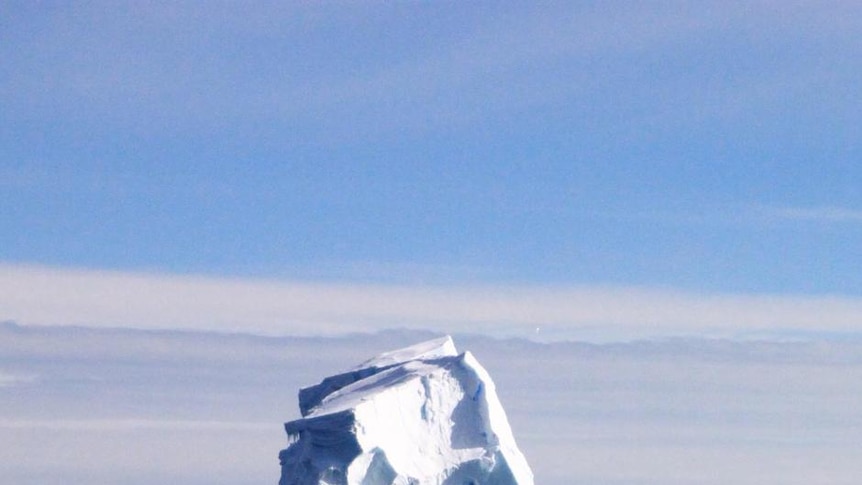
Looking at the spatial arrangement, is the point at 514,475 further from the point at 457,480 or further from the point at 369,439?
the point at 369,439

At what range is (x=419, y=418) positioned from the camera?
31688mm

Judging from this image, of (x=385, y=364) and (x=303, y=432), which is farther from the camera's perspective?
(x=385, y=364)

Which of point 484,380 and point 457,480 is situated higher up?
point 484,380

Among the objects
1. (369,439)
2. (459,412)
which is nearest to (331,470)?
(369,439)

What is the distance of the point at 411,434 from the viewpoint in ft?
103

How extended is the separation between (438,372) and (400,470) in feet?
7.72

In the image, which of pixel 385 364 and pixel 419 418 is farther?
A: pixel 385 364

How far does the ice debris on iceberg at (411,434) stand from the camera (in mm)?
30391

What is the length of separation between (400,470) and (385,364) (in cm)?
378

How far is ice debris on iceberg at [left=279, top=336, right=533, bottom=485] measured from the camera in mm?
30391

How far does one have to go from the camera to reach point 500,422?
3234 centimetres

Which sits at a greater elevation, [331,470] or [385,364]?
[385,364]

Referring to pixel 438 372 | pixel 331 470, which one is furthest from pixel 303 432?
pixel 438 372

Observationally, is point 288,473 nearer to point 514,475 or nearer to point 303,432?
point 303,432
